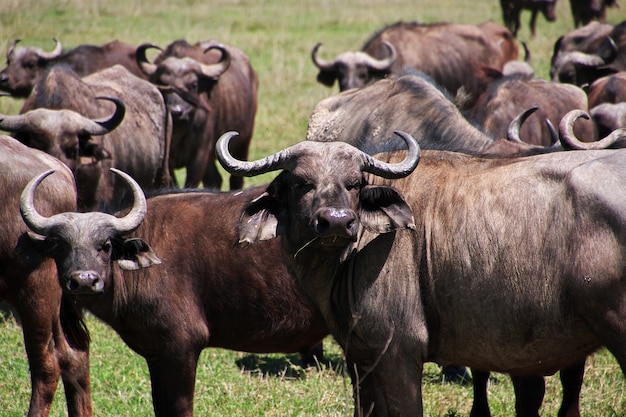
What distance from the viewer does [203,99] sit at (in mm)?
11594

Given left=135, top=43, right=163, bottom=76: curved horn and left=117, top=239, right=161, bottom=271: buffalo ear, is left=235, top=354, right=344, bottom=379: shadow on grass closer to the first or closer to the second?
left=117, top=239, right=161, bottom=271: buffalo ear

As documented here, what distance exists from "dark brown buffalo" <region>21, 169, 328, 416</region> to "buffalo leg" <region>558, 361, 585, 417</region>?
4.56 feet

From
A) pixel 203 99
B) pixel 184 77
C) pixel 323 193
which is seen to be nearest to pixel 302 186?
pixel 323 193

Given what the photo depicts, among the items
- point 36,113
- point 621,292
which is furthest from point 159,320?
point 36,113

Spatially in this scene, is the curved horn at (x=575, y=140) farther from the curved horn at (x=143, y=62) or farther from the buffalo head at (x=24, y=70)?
the buffalo head at (x=24, y=70)

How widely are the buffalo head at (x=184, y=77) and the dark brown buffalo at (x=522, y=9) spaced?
13.0m

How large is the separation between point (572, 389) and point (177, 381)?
2.20m

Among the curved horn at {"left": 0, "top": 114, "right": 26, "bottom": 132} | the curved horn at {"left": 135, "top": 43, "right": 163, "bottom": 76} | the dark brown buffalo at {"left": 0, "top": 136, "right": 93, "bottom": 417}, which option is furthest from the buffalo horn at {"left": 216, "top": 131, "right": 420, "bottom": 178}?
the curved horn at {"left": 135, "top": 43, "right": 163, "bottom": 76}

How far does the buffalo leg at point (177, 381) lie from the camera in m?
5.11

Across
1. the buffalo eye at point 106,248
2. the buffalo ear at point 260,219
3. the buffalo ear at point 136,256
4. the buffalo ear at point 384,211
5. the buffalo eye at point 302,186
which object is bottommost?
the buffalo ear at point 136,256

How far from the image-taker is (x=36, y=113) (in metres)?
7.69

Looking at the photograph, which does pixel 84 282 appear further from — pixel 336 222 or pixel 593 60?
pixel 593 60

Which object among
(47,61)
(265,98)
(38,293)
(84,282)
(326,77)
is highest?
(84,282)

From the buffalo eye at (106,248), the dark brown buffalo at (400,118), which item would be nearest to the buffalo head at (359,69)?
the dark brown buffalo at (400,118)
